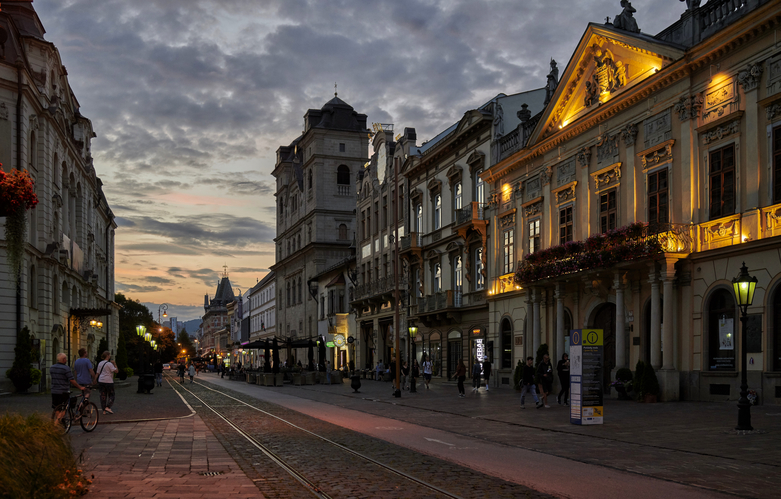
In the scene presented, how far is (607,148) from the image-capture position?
30.9 metres

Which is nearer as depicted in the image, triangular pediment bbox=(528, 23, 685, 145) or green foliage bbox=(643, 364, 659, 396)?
green foliage bbox=(643, 364, 659, 396)

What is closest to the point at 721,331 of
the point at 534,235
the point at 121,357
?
the point at 534,235

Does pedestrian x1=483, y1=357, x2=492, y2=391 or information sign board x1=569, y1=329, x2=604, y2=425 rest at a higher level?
information sign board x1=569, y1=329, x2=604, y2=425

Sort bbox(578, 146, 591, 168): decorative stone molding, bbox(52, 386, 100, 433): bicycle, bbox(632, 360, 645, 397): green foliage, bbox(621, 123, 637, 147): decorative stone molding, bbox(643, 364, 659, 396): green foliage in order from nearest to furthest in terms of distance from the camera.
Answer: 1. bbox(52, 386, 100, 433): bicycle
2. bbox(643, 364, 659, 396): green foliage
3. bbox(632, 360, 645, 397): green foliage
4. bbox(621, 123, 637, 147): decorative stone molding
5. bbox(578, 146, 591, 168): decorative stone molding

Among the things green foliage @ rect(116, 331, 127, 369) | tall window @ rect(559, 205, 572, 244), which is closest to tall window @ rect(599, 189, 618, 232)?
tall window @ rect(559, 205, 572, 244)

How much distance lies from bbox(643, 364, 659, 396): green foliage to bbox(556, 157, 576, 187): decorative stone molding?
397 inches

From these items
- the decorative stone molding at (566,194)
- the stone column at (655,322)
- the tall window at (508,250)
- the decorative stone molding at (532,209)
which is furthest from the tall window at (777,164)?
the tall window at (508,250)

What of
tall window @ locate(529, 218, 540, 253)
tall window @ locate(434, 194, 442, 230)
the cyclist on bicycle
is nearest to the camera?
the cyclist on bicycle

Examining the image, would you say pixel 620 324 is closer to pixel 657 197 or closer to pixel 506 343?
pixel 657 197

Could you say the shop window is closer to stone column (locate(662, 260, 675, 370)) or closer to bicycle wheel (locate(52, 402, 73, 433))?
stone column (locate(662, 260, 675, 370))

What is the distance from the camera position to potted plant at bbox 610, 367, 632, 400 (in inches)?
1069

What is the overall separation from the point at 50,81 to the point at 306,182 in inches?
1811

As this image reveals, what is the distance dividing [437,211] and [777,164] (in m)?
27.6

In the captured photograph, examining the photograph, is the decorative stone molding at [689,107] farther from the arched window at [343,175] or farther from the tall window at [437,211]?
the arched window at [343,175]
